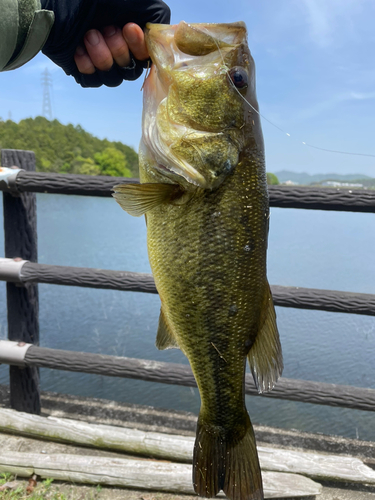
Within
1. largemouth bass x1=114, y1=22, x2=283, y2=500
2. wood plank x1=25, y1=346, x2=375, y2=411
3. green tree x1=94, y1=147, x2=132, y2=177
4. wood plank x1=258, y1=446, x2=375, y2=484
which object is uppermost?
green tree x1=94, y1=147, x2=132, y2=177

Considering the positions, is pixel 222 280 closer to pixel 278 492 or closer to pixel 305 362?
pixel 278 492

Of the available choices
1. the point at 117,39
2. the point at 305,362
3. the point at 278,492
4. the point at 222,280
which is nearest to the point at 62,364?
the point at 278,492

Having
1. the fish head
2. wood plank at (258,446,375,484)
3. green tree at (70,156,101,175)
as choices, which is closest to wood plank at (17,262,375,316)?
wood plank at (258,446,375,484)

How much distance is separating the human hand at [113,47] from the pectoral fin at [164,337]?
0.76m

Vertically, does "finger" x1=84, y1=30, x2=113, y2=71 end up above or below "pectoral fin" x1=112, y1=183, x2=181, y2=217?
above

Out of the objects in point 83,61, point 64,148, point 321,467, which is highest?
point 64,148

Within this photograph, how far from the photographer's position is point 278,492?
2.01 meters

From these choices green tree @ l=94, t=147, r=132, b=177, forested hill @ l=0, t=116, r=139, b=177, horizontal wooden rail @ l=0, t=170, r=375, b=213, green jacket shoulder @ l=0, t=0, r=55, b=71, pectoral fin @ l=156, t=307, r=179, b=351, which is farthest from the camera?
forested hill @ l=0, t=116, r=139, b=177

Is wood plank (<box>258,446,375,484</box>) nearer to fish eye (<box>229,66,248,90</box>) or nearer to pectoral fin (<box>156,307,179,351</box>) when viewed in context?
pectoral fin (<box>156,307,179,351</box>)

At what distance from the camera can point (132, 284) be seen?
98.3 inches

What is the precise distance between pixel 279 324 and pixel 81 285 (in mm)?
3172

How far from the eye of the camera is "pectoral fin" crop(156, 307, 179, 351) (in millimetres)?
1190

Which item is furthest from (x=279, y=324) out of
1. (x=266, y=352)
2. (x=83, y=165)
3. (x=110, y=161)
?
(x=83, y=165)

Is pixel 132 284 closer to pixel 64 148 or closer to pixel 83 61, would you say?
pixel 83 61
